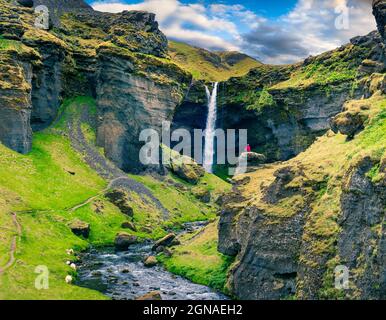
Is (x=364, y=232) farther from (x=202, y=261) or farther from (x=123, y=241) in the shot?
(x=123, y=241)

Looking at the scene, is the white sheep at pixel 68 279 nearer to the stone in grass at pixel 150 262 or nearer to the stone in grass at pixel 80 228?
the stone in grass at pixel 150 262

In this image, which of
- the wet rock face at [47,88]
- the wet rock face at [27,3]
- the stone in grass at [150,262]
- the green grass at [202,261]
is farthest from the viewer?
the wet rock face at [27,3]

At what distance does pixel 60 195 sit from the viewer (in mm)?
116250

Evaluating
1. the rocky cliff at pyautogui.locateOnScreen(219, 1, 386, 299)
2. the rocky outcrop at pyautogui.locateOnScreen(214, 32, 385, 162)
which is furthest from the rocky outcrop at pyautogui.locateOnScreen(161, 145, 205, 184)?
the rocky cliff at pyautogui.locateOnScreen(219, 1, 386, 299)

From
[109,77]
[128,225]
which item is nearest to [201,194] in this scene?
[128,225]

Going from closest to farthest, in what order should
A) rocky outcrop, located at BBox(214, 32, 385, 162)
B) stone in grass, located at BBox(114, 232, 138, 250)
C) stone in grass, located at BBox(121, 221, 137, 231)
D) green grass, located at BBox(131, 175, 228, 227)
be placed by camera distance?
stone in grass, located at BBox(114, 232, 138, 250), stone in grass, located at BBox(121, 221, 137, 231), green grass, located at BBox(131, 175, 228, 227), rocky outcrop, located at BBox(214, 32, 385, 162)

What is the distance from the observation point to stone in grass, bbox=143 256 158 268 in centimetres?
8219

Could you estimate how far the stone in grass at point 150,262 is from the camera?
82188mm

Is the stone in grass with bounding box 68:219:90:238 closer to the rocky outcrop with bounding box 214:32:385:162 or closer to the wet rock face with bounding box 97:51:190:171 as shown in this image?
the wet rock face with bounding box 97:51:190:171

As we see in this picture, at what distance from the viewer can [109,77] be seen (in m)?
162

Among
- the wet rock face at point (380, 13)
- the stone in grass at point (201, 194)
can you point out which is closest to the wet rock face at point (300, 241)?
the wet rock face at point (380, 13)

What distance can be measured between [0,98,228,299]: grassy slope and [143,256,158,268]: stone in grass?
13450mm

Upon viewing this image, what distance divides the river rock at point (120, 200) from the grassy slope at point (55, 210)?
6.59ft

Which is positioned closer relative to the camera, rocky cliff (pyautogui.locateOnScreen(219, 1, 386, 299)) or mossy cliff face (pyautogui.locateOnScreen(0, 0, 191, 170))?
rocky cliff (pyautogui.locateOnScreen(219, 1, 386, 299))
